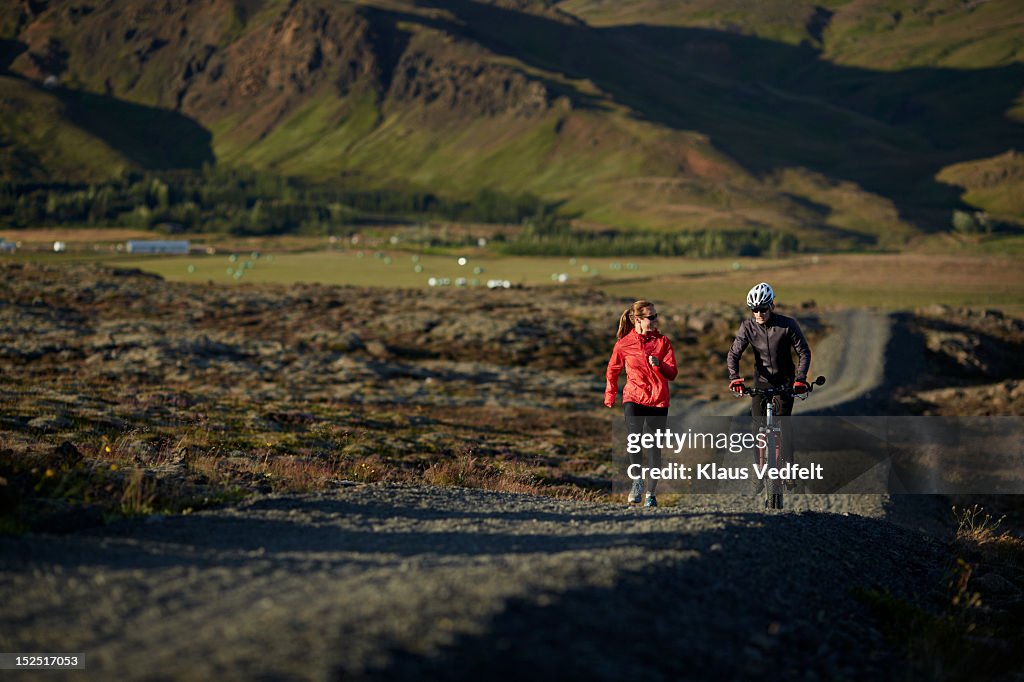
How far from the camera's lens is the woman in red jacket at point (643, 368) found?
16422 mm

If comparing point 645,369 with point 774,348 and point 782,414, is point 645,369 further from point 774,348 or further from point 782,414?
point 782,414

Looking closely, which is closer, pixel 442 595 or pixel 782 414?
pixel 442 595

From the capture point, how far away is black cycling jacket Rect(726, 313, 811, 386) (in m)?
16.7

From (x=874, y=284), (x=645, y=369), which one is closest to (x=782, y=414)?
(x=645, y=369)

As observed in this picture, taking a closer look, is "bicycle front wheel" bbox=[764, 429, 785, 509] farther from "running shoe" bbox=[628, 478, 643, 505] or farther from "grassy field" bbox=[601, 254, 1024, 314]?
"grassy field" bbox=[601, 254, 1024, 314]

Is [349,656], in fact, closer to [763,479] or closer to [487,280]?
[763,479]

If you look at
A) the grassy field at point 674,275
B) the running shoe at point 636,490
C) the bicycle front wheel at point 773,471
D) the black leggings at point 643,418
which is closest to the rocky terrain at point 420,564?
the running shoe at point 636,490

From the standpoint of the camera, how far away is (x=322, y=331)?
72.8 m

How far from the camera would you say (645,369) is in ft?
54.4

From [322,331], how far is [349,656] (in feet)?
216

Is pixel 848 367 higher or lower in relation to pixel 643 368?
lower

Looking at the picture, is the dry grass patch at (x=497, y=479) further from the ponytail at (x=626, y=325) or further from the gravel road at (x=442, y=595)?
the gravel road at (x=442, y=595)

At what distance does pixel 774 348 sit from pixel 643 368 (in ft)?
7.39

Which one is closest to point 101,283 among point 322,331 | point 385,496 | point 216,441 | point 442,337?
point 322,331
